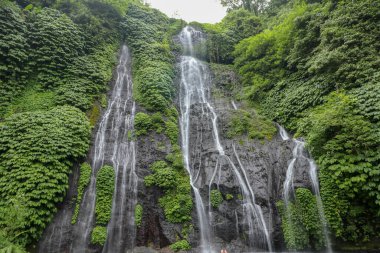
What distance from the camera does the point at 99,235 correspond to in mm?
9234

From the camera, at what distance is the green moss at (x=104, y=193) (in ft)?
31.9

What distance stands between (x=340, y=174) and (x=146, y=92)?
1181 cm

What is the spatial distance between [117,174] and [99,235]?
9.14ft

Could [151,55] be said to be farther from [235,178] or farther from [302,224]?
[302,224]

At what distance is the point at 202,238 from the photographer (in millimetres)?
10000

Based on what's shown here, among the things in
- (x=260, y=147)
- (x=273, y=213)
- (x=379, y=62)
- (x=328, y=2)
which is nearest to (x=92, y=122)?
(x=260, y=147)

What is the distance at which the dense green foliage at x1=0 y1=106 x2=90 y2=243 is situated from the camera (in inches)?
352

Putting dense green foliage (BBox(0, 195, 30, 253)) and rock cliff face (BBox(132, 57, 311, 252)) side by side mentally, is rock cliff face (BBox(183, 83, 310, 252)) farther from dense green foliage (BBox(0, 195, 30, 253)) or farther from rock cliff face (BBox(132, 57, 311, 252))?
dense green foliage (BBox(0, 195, 30, 253))

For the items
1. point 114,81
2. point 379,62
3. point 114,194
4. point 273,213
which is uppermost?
point 114,81

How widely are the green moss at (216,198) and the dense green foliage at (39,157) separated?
6.21m

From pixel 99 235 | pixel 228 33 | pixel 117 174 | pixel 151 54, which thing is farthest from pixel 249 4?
pixel 99 235

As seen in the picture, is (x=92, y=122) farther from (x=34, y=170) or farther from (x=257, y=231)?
(x=257, y=231)

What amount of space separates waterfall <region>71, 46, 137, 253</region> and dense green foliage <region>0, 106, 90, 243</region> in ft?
3.21

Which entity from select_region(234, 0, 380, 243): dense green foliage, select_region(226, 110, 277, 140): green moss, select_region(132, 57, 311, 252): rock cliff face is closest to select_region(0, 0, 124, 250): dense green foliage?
select_region(132, 57, 311, 252): rock cliff face
